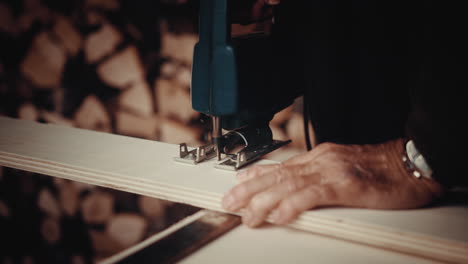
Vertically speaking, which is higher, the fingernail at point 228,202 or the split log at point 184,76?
the split log at point 184,76

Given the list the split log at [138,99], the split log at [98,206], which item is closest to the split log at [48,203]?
the split log at [98,206]

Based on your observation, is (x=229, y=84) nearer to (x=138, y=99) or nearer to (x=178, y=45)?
(x=178, y=45)

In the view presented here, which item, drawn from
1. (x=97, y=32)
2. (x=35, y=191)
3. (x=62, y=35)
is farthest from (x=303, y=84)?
(x=35, y=191)

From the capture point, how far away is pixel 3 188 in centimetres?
199

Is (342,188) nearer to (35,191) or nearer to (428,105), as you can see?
(428,105)

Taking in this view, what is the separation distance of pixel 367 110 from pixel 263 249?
618 mm

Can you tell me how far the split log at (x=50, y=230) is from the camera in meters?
1.92

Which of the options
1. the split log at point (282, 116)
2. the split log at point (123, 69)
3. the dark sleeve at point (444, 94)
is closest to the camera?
the dark sleeve at point (444, 94)

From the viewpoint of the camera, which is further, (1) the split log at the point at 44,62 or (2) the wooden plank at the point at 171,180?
(1) the split log at the point at 44,62

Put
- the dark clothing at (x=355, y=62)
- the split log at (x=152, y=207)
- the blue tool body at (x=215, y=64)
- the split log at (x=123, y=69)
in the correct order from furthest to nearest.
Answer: the split log at (x=152, y=207) → the split log at (x=123, y=69) → the dark clothing at (x=355, y=62) → the blue tool body at (x=215, y=64)

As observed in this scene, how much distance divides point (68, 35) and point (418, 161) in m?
1.39

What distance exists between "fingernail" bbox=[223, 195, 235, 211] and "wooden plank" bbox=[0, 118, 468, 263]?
2cm

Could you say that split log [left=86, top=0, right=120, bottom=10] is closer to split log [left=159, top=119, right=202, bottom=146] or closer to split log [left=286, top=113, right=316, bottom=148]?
split log [left=159, top=119, right=202, bottom=146]

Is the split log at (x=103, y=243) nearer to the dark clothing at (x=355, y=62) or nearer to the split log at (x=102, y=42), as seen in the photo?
the split log at (x=102, y=42)
